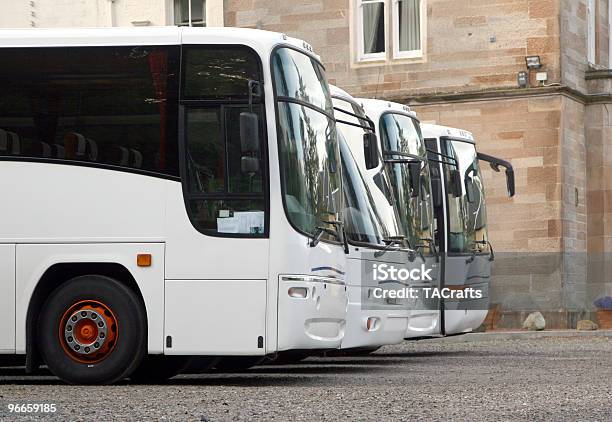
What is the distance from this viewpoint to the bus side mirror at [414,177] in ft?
69.8

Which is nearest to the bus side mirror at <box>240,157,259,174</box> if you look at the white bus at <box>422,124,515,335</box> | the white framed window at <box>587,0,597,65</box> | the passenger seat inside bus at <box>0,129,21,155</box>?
the passenger seat inside bus at <box>0,129,21,155</box>

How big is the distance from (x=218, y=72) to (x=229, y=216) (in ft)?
4.33

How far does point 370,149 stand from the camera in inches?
725

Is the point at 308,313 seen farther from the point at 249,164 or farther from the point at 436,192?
the point at 436,192

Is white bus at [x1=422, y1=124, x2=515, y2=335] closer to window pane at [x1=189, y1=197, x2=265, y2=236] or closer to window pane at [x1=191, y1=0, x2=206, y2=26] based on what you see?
window pane at [x1=189, y1=197, x2=265, y2=236]

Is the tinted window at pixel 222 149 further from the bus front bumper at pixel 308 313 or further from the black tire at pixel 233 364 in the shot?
the black tire at pixel 233 364

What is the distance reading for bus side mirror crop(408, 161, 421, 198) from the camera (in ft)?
69.8

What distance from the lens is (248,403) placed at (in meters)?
12.2

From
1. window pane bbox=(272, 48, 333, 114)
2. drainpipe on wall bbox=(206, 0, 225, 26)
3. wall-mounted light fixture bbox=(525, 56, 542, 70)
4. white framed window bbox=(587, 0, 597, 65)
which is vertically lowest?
window pane bbox=(272, 48, 333, 114)

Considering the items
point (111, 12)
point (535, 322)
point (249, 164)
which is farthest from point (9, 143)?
point (111, 12)

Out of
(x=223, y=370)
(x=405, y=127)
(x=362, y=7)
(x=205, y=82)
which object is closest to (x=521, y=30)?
(x=362, y=7)

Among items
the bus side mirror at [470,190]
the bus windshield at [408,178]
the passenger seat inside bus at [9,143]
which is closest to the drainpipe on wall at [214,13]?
the bus side mirror at [470,190]

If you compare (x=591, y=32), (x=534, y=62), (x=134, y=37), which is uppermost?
(x=591, y=32)

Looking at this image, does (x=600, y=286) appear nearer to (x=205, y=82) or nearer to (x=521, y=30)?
(x=521, y=30)
